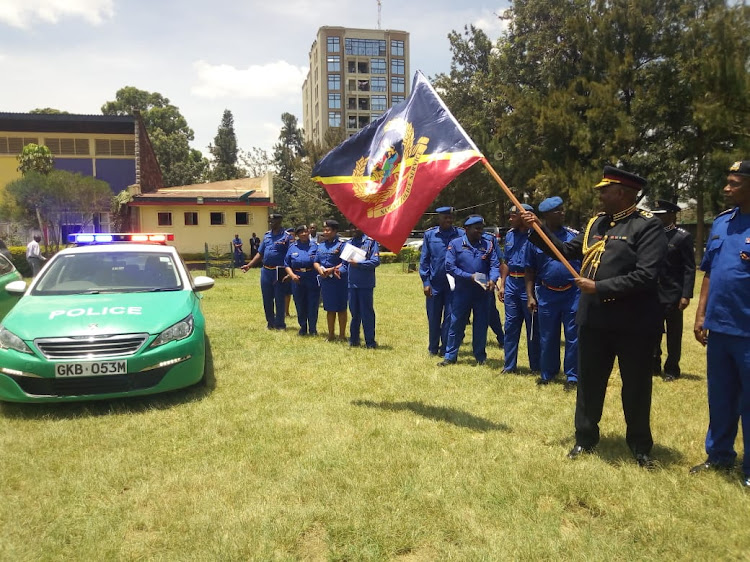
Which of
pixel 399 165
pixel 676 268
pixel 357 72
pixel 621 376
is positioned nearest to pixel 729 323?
pixel 621 376

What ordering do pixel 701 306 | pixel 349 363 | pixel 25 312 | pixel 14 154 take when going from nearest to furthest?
pixel 701 306 → pixel 25 312 → pixel 349 363 → pixel 14 154

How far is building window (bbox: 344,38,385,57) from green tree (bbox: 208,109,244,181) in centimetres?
2822

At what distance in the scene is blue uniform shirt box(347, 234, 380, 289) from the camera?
322 inches

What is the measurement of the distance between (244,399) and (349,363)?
1898 millimetres

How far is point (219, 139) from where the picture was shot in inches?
2667

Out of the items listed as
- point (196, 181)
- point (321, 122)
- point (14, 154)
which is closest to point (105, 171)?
point (14, 154)

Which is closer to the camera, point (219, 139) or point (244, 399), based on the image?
point (244, 399)

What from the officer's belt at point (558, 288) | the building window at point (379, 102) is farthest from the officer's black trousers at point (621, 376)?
the building window at point (379, 102)

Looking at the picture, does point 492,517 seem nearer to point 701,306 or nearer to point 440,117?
point 701,306

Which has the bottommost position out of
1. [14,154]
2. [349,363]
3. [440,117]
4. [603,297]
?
[349,363]

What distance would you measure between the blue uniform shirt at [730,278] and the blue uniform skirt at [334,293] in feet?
18.2

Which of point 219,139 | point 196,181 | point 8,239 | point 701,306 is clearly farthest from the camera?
point 219,139

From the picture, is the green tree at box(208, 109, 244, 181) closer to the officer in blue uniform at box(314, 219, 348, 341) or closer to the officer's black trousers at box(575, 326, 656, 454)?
the officer in blue uniform at box(314, 219, 348, 341)

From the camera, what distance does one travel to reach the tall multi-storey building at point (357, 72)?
292 feet
